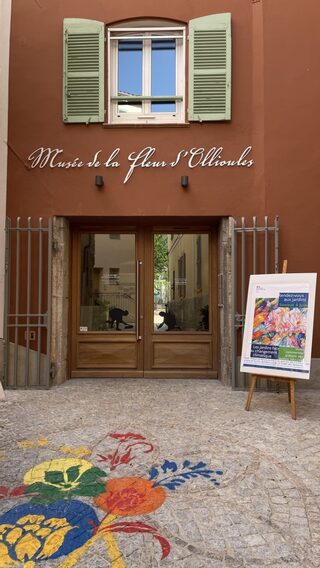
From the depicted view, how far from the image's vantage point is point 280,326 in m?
4.53

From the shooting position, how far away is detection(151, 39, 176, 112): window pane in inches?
241

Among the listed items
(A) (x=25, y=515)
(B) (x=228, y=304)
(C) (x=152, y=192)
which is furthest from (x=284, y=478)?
(C) (x=152, y=192)

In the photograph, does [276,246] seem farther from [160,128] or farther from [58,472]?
[58,472]

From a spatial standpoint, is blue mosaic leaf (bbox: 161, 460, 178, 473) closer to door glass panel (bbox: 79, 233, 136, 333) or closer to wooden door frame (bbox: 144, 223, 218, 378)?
wooden door frame (bbox: 144, 223, 218, 378)

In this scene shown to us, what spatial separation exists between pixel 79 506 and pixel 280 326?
285 cm

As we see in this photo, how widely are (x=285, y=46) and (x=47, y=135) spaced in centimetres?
358

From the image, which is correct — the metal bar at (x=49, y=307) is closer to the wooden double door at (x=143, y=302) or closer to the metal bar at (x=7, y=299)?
the metal bar at (x=7, y=299)

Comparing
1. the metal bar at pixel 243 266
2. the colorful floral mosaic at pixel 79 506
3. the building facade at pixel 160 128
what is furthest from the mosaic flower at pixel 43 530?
the metal bar at pixel 243 266

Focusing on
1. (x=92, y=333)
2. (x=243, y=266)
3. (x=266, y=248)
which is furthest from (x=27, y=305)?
(x=266, y=248)

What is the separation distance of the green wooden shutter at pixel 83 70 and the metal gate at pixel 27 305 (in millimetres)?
1702

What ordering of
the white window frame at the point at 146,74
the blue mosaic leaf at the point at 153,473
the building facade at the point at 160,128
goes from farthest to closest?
the white window frame at the point at 146,74 → the building facade at the point at 160,128 → the blue mosaic leaf at the point at 153,473

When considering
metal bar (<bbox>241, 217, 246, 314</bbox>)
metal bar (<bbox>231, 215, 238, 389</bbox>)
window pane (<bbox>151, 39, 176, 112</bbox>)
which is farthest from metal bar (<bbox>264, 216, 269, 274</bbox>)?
window pane (<bbox>151, 39, 176, 112</bbox>)

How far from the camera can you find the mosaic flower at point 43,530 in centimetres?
209

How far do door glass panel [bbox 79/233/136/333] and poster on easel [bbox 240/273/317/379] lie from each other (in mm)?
2187
